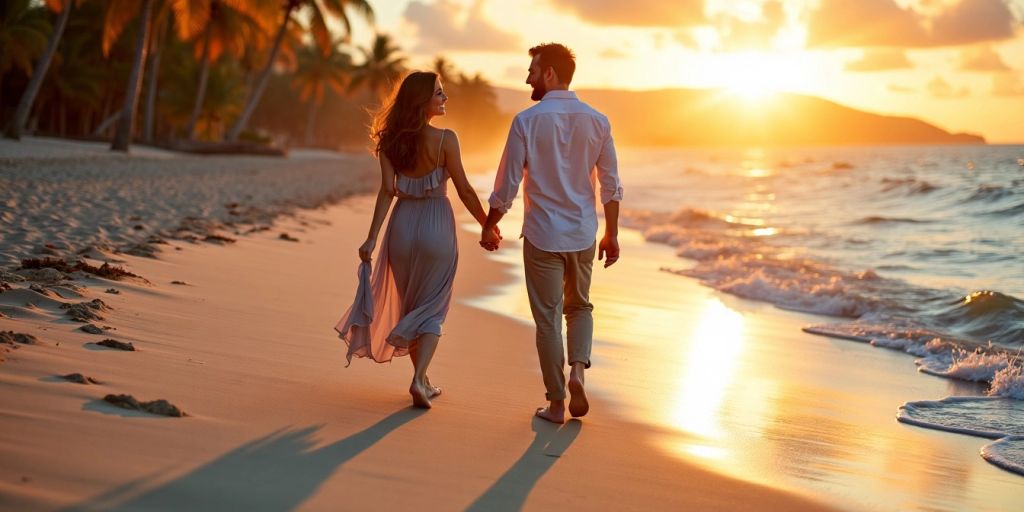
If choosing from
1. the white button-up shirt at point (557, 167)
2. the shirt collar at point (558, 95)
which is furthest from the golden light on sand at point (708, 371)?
the shirt collar at point (558, 95)

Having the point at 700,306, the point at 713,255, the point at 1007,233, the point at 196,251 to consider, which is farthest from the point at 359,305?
the point at 1007,233

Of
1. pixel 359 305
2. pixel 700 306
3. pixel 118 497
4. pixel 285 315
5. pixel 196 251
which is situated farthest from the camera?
pixel 700 306

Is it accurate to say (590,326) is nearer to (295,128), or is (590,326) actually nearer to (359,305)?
(359,305)

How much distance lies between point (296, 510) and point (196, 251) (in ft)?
19.0

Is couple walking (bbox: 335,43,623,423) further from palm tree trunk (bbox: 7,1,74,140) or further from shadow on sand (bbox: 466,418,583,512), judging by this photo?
palm tree trunk (bbox: 7,1,74,140)

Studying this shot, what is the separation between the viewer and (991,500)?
3844 mm

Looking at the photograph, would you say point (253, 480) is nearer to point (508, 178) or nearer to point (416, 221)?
point (416, 221)

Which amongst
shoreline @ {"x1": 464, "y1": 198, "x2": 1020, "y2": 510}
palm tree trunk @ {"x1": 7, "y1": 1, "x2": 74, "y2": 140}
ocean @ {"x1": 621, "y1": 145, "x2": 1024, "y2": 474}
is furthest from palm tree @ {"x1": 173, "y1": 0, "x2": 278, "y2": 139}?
shoreline @ {"x1": 464, "y1": 198, "x2": 1020, "y2": 510}

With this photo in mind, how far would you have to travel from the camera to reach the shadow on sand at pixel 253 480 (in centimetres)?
270

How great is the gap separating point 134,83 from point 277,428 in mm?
26058

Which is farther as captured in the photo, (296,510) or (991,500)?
(991,500)

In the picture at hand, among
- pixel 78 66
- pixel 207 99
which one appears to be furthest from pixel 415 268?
pixel 207 99

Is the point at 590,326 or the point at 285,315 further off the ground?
the point at 590,326

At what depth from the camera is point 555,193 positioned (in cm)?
443
